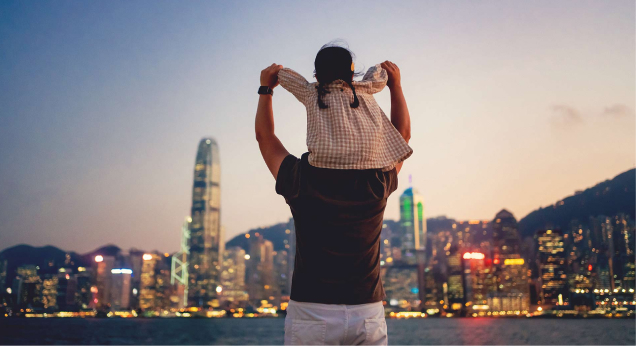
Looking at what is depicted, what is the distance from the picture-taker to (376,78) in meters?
1.40

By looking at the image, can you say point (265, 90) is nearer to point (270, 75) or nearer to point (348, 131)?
point (270, 75)

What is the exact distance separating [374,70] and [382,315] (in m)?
0.60

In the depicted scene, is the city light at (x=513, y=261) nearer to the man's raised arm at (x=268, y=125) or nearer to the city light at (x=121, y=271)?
the city light at (x=121, y=271)

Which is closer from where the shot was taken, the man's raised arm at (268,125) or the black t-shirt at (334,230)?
the black t-shirt at (334,230)

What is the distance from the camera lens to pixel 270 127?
1.51 meters

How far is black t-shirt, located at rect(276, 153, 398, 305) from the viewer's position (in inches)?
51.5

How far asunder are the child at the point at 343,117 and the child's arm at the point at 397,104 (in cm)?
14

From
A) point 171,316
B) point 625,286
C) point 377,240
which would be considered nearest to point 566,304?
point 625,286

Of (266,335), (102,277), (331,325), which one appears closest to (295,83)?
(331,325)

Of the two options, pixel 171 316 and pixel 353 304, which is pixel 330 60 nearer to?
pixel 353 304

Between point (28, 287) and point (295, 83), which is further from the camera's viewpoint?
point (28, 287)

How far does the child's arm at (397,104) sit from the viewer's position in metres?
1.55

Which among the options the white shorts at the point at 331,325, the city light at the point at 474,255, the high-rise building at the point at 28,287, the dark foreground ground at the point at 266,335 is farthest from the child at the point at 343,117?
the city light at the point at 474,255

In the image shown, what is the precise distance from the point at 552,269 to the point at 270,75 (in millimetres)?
109097
